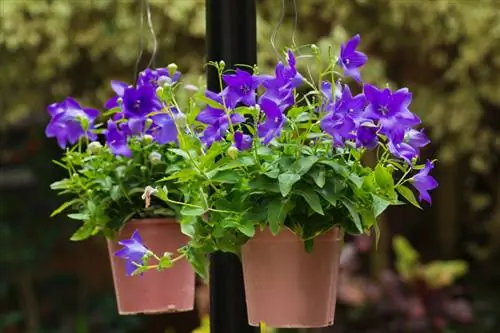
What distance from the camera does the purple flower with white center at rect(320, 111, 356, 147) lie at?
125cm

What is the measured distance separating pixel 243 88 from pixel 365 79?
2.77 metres

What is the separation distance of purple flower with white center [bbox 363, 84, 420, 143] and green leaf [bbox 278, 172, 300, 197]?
0.14 metres

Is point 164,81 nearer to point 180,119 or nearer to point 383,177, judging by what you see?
point 180,119

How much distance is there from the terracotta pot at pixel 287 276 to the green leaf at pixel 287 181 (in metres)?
0.10

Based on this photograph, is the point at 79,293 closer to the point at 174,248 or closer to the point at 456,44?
the point at 456,44

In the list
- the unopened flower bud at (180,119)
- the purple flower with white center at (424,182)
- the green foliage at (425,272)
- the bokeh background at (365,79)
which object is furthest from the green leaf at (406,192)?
the green foliage at (425,272)

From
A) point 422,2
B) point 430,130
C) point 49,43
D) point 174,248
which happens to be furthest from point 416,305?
point 174,248

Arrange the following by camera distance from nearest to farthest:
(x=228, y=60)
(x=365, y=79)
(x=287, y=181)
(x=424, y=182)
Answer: (x=287, y=181)
(x=424, y=182)
(x=228, y=60)
(x=365, y=79)

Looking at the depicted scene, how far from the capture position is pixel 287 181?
1.21 m

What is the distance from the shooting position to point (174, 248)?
5.10ft

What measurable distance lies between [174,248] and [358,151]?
43cm

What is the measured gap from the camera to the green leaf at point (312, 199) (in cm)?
121

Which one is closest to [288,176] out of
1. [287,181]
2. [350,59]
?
[287,181]

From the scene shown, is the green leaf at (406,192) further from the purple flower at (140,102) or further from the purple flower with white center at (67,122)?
the purple flower with white center at (67,122)
